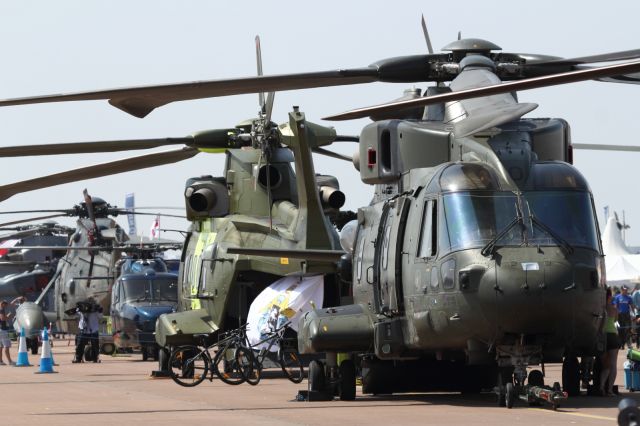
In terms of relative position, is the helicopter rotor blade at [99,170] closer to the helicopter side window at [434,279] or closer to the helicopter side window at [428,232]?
the helicopter side window at [428,232]

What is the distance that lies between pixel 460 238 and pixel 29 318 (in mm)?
25113

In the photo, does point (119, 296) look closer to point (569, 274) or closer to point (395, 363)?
point (395, 363)

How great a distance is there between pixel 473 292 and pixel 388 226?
2.47 metres

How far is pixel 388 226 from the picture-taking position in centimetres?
1598

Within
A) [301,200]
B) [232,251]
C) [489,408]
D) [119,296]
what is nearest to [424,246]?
[489,408]

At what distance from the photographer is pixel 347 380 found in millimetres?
16250

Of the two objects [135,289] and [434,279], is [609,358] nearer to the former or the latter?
[434,279]

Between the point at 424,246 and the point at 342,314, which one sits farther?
the point at 342,314

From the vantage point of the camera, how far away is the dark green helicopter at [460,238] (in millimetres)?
13562

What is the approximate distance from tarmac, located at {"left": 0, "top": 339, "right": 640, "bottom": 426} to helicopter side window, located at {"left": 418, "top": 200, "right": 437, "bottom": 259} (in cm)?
173

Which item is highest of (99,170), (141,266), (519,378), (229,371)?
(141,266)

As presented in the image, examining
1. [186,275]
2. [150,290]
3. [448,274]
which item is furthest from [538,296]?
[150,290]

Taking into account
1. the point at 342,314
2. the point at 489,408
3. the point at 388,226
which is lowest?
the point at 489,408

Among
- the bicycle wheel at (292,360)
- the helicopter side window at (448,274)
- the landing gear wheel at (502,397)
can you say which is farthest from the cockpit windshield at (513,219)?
the bicycle wheel at (292,360)
